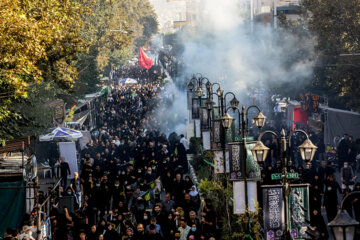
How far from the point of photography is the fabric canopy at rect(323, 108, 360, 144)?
2419 centimetres

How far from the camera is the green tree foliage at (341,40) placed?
26.2 meters

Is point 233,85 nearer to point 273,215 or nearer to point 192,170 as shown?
point 192,170

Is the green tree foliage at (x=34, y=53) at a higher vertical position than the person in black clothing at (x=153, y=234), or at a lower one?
higher

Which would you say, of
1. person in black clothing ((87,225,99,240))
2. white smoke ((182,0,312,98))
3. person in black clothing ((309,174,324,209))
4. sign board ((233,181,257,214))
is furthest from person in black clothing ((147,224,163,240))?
white smoke ((182,0,312,98))

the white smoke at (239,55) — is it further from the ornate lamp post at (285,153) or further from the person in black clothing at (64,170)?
the ornate lamp post at (285,153)

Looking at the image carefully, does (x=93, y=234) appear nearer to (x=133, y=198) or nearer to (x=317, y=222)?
(x=133, y=198)

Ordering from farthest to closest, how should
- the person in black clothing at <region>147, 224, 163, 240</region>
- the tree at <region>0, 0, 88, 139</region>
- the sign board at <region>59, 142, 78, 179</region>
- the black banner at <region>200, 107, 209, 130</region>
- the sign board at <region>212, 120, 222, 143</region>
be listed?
the sign board at <region>59, 142, 78, 179</region>
the black banner at <region>200, 107, 209, 130</region>
the sign board at <region>212, 120, 222, 143</region>
the tree at <region>0, 0, 88, 139</region>
the person in black clothing at <region>147, 224, 163, 240</region>

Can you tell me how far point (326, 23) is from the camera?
90.9ft

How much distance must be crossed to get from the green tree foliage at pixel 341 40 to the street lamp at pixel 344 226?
19.7m

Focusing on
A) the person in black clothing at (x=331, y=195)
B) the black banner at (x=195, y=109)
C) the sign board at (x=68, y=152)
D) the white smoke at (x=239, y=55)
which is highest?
the white smoke at (x=239, y=55)

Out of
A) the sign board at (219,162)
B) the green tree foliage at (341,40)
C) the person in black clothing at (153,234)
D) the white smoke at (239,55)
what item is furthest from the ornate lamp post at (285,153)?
the white smoke at (239,55)

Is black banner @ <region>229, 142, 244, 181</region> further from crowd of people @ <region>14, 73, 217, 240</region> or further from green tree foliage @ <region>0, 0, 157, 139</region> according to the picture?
green tree foliage @ <region>0, 0, 157, 139</region>

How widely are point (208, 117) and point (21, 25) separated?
9084 mm

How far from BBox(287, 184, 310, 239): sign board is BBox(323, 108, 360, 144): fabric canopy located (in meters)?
13.9
